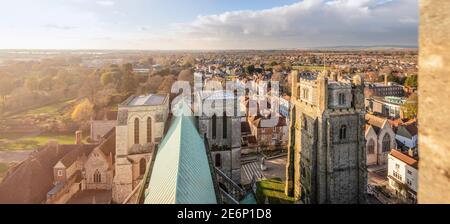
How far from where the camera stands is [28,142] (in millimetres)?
25594

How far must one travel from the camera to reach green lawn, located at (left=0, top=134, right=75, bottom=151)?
966 inches

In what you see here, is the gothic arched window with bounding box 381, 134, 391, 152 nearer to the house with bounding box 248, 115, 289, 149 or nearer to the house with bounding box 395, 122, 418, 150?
the house with bounding box 395, 122, 418, 150

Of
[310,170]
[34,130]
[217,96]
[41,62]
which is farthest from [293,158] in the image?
[41,62]

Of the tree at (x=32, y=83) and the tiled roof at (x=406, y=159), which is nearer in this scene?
the tiled roof at (x=406, y=159)

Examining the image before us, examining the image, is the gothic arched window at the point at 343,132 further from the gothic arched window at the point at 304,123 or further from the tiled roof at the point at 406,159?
the tiled roof at the point at 406,159

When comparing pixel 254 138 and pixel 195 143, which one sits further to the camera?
pixel 254 138

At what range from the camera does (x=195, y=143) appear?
9992mm

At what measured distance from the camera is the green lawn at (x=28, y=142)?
24541 millimetres

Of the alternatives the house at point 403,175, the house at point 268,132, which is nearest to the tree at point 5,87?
the house at point 268,132

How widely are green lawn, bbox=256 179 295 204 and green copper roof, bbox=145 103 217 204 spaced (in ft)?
31.2

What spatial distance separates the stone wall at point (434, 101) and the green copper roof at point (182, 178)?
421 cm

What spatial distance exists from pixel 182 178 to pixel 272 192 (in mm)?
13219
